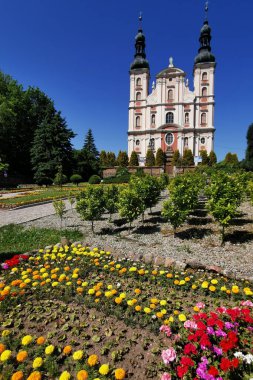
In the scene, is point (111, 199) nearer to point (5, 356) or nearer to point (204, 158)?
point (5, 356)

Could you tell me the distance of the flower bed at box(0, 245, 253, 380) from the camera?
2062 millimetres

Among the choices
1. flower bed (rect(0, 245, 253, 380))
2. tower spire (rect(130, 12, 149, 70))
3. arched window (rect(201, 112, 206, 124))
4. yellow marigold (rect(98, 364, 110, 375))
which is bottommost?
flower bed (rect(0, 245, 253, 380))

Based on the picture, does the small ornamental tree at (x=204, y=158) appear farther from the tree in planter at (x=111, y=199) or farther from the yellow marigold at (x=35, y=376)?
the yellow marigold at (x=35, y=376)

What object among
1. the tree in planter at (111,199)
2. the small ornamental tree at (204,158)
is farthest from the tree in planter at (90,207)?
the small ornamental tree at (204,158)

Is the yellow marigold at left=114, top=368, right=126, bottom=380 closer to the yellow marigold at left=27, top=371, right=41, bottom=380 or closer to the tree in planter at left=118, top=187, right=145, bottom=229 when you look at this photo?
the yellow marigold at left=27, top=371, right=41, bottom=380

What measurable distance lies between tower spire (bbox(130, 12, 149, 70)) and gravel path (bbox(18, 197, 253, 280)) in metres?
44.7

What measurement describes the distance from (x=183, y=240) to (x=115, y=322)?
12.7 feet

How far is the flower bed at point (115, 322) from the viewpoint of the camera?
2.06 m

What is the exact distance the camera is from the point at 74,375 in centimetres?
203

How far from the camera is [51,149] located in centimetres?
2744

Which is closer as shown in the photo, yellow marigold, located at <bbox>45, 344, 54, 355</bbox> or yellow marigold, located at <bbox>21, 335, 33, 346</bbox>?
yellow marigold, located at <bbox>45, 344, 54, 355</bbox>

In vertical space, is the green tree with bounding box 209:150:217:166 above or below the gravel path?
above

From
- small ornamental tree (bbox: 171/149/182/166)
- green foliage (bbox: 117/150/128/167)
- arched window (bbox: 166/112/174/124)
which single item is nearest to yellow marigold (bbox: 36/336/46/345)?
small ornamental tree (bbox: 171/149/182/166)

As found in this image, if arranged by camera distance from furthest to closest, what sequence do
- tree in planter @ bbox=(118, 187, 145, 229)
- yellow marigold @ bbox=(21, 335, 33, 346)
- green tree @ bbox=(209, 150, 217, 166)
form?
Answer: 1. green tree @ bbox=(209, 150, 217, 166)
2. tree in planter @ bbox=(118, 187, 145, 229)
3. yellow marigold @ bbox=(21, 335, 33, 346)
